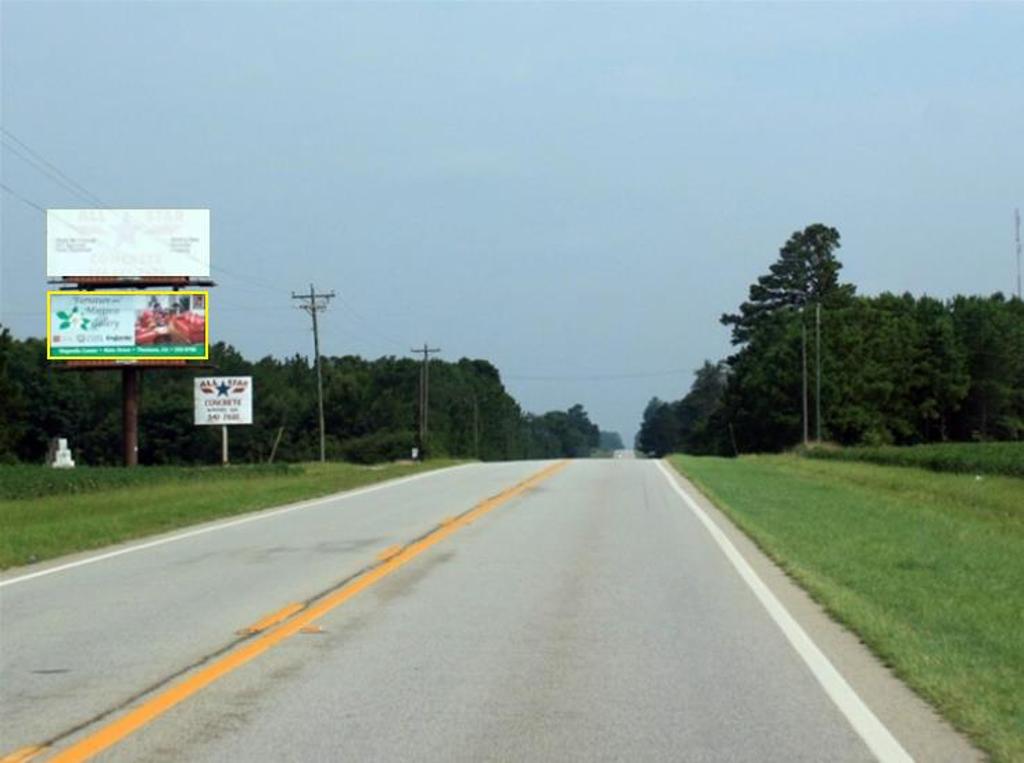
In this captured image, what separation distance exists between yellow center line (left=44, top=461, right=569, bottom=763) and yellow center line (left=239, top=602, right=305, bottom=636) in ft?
0.30

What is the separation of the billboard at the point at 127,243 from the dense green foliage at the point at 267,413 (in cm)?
2232

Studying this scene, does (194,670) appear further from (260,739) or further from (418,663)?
(260,739)

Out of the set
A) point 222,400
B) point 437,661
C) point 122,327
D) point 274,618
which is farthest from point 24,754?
point 222,400

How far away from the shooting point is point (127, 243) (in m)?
58.6

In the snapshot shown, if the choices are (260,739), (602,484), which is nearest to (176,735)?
(260,739)

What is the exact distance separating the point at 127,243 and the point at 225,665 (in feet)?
169

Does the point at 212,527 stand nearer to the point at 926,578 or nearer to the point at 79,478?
the point at 926,578

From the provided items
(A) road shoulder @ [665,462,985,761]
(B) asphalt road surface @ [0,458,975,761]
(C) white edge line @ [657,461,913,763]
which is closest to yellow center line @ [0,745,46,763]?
(B) asphalt road surface @ [0,458,975,761]

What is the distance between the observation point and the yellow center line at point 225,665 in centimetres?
750

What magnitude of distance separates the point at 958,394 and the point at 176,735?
108 meters

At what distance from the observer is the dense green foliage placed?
106438 mm

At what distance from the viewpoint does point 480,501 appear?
3062cm

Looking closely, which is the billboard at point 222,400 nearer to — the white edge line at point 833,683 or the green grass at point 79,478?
the green grass at point 79,478

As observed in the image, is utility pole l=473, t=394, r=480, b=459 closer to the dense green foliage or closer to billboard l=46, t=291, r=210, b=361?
the dense green foliage
